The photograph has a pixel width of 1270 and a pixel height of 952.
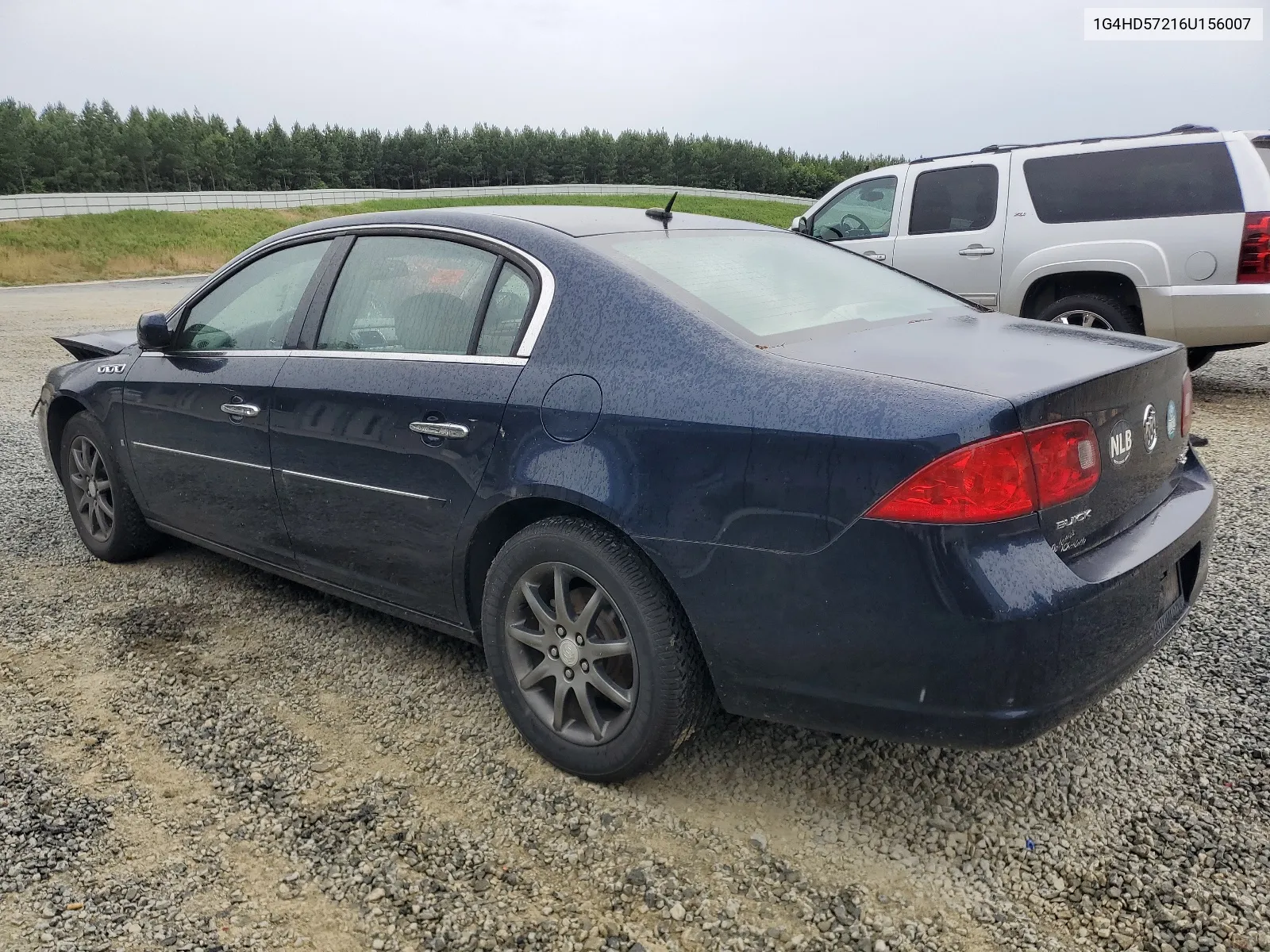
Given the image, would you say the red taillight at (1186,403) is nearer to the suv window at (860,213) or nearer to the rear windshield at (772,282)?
the rear windshield at (772,282)

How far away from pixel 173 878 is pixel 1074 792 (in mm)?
2296

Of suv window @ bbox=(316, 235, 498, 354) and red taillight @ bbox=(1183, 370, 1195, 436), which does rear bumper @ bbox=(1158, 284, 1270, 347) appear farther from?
suv window @ bbox=(316, 235, 498, 354)

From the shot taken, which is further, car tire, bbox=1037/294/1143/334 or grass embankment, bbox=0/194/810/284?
grass embankment, bbox=0/194/810/284

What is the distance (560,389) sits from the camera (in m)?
2.64

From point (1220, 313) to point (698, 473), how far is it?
616 cm

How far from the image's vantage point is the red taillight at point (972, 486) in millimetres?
2021

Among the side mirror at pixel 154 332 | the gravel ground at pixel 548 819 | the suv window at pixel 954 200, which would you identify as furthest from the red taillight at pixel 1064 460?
the suv window at pixel 954 200

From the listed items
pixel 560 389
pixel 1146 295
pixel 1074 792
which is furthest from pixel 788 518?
pixel 1146 295

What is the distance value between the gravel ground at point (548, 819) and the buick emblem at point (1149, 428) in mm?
913

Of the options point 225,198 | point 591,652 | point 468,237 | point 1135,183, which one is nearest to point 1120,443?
point 591,652

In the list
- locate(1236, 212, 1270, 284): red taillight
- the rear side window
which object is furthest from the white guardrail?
locate(1236, 212, 1270, 284): red taillight

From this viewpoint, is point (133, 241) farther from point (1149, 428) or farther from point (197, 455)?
point (1149, 428)

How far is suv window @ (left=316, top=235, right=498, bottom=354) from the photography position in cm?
302

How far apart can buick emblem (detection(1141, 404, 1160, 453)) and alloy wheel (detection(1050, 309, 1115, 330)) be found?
17.0ft
